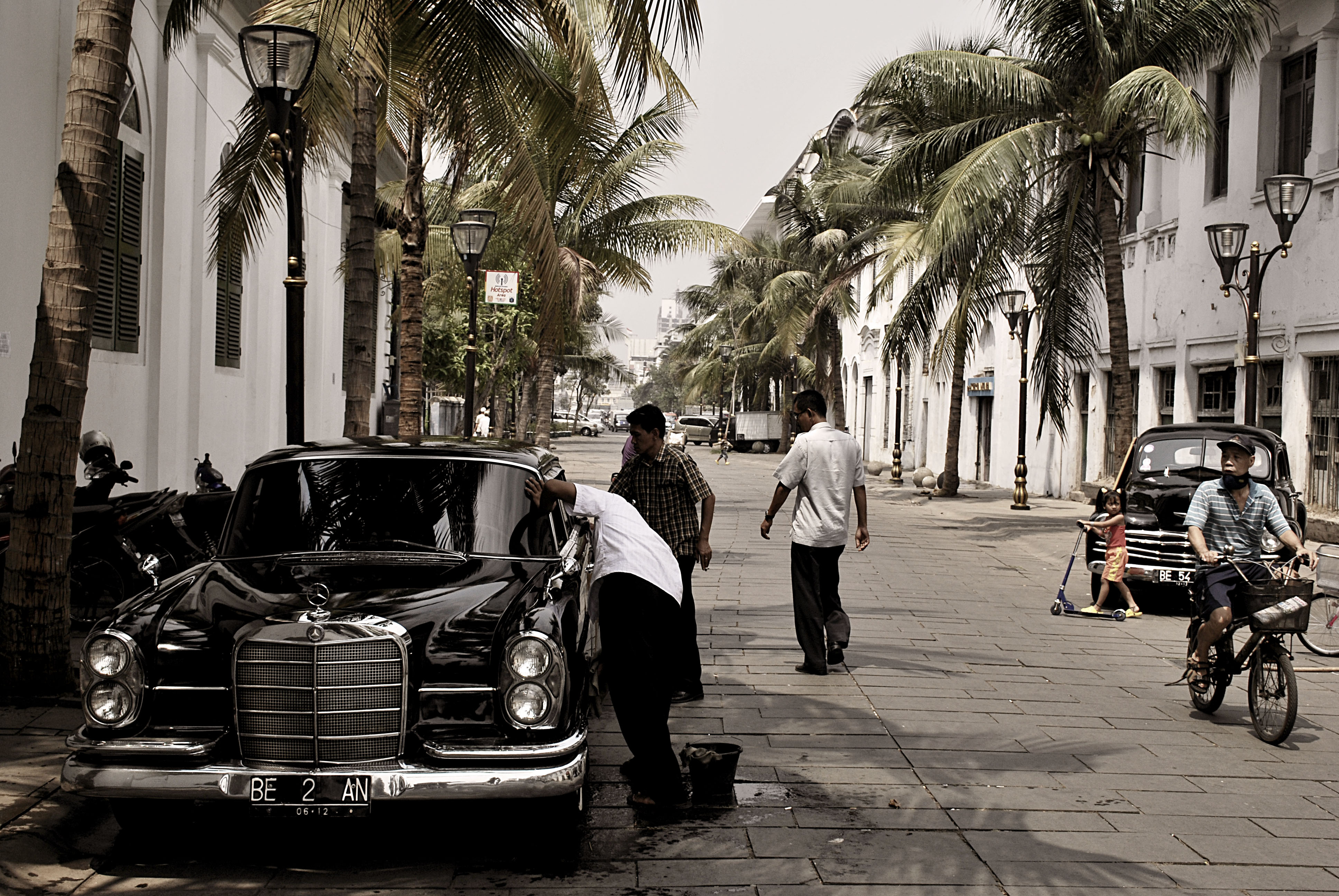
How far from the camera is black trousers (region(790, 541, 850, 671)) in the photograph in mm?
8539

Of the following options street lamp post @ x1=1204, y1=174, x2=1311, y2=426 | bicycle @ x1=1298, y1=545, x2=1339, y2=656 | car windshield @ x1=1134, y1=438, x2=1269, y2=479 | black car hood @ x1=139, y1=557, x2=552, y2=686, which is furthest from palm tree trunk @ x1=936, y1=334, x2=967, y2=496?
black car hood @ x1=139, y1=557, x2=552, y2=686

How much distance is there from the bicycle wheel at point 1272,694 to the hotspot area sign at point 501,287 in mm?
14261

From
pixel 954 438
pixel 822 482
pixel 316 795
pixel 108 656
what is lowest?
pixel 316 795

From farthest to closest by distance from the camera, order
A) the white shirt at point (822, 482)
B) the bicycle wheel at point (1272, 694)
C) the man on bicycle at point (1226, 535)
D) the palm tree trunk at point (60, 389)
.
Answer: the white shirt at point (822, 482), the man on bicycle at point (1226, 535), the palm tree trunk at point (60, 389), the bicycle wheel at point (1272, 694)

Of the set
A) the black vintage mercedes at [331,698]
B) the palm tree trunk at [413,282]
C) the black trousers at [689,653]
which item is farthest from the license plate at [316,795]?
the palm tree trunk at [413,282]

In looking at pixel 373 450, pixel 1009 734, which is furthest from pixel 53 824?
pixel 1009 734

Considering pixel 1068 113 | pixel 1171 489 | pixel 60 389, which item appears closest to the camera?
pixel 60 389

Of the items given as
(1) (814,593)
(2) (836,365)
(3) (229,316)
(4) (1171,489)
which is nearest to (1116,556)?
(4) (1171,489)

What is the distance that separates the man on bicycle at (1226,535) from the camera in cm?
755

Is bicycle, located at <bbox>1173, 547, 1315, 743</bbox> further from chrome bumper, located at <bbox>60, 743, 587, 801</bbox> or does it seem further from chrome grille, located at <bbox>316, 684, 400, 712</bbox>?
chrome grille, located at <bbox>316, 684, 400, 712</bbox>

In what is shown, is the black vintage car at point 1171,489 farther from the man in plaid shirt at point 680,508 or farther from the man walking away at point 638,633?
the man walking away at point 638,633

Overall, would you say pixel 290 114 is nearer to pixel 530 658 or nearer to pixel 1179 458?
pixel 530 658

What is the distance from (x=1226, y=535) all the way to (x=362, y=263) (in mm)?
8182

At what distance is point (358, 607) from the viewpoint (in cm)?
500
